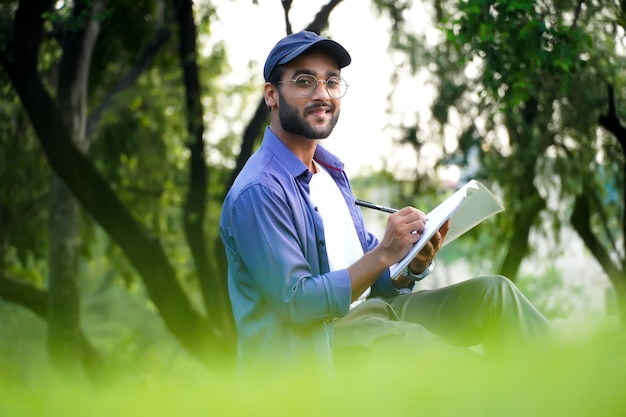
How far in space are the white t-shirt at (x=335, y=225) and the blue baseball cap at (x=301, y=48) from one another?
357mm

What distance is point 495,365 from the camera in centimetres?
127

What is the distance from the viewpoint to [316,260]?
9.64ft

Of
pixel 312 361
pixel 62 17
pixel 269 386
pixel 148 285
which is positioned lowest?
pixel 148 285

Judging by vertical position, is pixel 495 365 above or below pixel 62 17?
below

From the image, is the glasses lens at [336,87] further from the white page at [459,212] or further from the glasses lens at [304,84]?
the white page at [459,212]

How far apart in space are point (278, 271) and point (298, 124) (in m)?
0.55

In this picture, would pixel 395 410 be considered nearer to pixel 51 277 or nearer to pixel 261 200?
pixel 261 200

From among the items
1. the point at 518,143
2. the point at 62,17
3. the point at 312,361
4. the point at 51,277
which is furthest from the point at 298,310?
the point at 518,143

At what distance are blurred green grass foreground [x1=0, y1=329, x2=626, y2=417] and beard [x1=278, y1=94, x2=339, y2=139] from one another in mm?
1824

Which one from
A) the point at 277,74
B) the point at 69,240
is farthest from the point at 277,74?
the point at 69,240

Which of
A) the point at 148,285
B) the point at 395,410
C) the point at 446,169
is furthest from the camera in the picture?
the point at 446,169

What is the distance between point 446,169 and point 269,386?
36.6 feet

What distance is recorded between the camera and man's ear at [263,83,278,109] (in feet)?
10.3

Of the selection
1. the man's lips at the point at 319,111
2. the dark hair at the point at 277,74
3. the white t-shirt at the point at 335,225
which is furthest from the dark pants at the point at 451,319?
the dark hair at the point at 277,74
